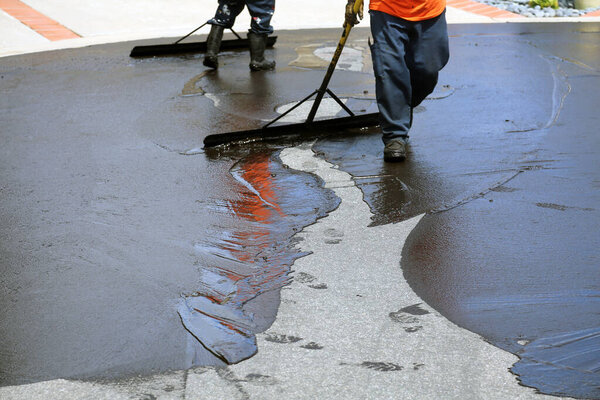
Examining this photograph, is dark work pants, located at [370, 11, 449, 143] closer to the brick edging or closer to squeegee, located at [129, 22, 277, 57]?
squeegee, located at [129, 22, 277, 57]

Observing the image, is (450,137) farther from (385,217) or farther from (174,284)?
(174,284)

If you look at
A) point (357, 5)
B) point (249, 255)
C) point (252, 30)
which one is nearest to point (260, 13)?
point (252, 30)

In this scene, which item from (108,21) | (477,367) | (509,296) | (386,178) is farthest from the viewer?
(108,21)

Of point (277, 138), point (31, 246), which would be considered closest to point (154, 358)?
point (31, 246)

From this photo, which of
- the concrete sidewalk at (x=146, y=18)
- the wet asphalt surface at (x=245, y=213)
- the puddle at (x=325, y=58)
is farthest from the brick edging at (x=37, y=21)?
the wet asphalt surface at (x=245, y=213)

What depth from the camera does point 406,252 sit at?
12.4 ft

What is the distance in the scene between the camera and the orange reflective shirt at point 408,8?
5.19 metres

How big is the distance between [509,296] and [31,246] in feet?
7.16

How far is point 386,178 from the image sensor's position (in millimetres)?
4875

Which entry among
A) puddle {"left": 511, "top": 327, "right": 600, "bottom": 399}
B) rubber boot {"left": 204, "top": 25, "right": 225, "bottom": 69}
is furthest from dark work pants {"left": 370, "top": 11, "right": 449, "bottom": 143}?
rubber boot {"left": 204, "top": 25, "right": 225, "bottom": 69}

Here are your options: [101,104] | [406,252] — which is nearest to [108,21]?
[101,104]

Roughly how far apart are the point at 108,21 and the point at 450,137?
7678 millimetres

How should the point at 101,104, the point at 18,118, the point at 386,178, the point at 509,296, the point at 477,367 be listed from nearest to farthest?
the point at 477,367
the point at 509,296
the point at 386,178
the point at 18,118
the point at 101,104

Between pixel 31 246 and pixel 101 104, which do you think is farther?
pixel 101 104
